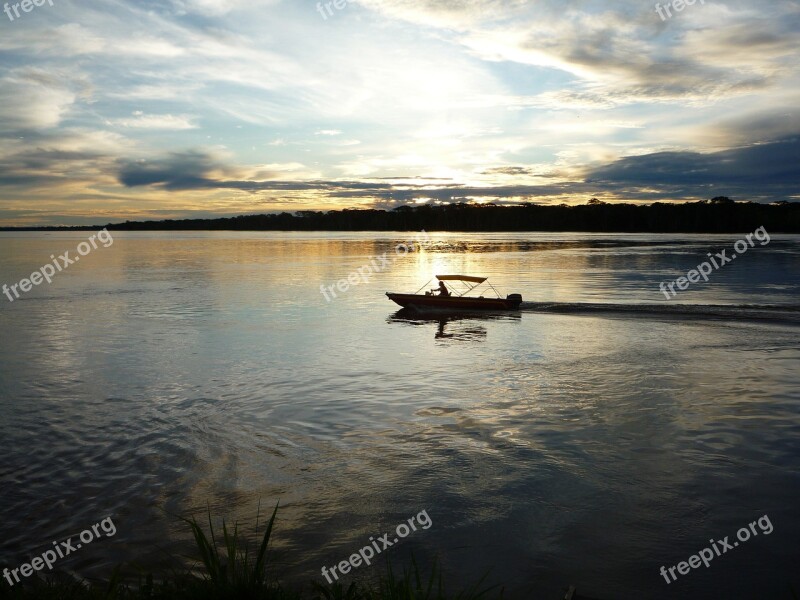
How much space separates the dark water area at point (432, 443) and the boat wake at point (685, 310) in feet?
2.28

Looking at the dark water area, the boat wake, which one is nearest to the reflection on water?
the dark water area

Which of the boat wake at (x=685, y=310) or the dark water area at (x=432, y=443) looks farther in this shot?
the boat wake at (x=685, y=310)

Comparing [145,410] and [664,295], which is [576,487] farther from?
[664,295]

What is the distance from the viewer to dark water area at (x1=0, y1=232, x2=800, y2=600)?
30.5 ft

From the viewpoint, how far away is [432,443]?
45.5ft

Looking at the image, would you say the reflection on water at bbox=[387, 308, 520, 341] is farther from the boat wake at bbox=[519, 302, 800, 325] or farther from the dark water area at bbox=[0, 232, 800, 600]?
the boat wake at bbox=[519, 302, 800, 325]

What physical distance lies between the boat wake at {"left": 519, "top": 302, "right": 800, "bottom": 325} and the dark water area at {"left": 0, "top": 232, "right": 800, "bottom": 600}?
70cm

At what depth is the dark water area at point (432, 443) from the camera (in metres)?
9.30

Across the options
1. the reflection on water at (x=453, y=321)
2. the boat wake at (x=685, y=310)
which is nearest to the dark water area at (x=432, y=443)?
the reflection on water at (x=453, y=321)

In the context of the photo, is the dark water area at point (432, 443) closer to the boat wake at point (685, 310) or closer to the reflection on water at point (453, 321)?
the reflection on water at point (453, 321)

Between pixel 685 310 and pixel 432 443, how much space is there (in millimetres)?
26087

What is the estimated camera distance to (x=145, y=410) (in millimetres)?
16625

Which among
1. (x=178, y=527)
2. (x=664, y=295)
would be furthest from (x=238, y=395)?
(x=664, y=295)

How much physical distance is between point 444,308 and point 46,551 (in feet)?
96.3
